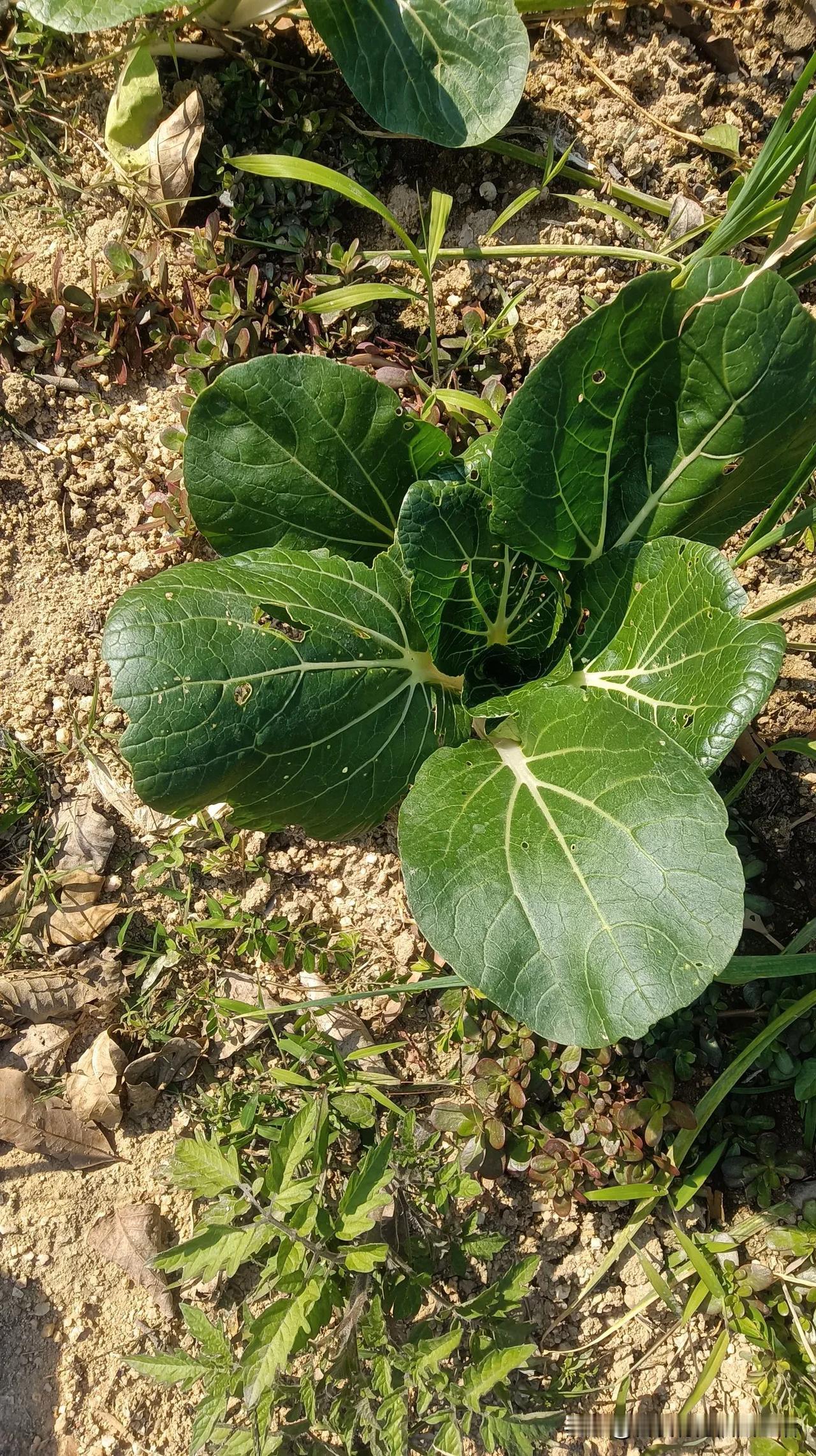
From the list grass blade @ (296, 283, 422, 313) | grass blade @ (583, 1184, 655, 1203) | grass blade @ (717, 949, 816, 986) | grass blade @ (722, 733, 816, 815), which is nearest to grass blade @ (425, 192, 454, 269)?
grass blade @ (296, 283, 422, 313)

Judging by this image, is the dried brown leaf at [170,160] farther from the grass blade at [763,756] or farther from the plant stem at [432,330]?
the grass blade at [763,756]

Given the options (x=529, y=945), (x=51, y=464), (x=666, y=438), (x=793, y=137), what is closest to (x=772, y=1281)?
(x=529, y=945)

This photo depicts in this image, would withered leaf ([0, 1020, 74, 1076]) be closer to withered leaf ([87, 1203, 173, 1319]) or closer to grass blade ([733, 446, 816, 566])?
withered leaf ([87, 1203, 173, 1319])

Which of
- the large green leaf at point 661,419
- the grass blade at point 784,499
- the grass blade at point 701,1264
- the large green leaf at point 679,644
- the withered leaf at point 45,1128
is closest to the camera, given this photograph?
the large green leaf at point 679,644

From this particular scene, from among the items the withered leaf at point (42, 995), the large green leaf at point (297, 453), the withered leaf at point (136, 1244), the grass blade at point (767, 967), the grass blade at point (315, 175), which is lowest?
the withered leaf at point (136, 1244)

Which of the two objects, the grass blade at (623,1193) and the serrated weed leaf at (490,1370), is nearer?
the serrated weed leaf at (490,1370)

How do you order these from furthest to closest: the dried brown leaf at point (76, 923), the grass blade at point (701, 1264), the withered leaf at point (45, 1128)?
the dried brown leaf at point (76, 923) < the withered leaf at point (45, 1128) < the grass blade at point (701, 1264)

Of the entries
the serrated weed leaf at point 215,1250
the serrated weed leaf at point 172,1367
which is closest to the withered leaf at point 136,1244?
the serrated weed leaf at point 172,1367

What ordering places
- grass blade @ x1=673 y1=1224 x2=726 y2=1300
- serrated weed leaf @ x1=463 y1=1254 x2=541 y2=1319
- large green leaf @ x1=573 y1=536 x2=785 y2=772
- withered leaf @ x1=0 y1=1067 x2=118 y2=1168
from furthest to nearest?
1. withered leaf @ x1=0 y1=1067 x2=118 y2=1168
2. grass blade @ x1=673 y1=1224 x2=726 y2=1300
3. serrated weed leaf @ x1=463 y1=1254 x2=541 y2=1319
4. large green leaf @ x1=573 y1=536 x2=785 y2=772
